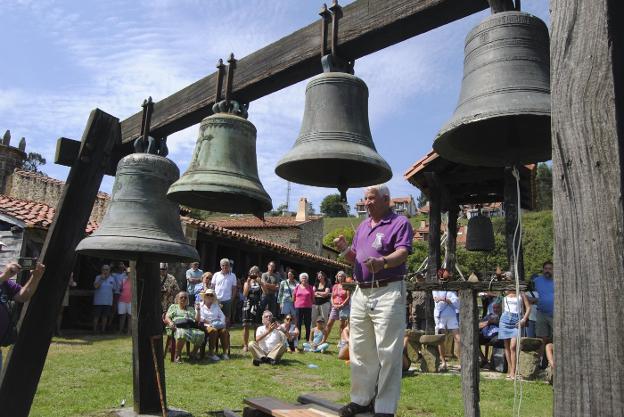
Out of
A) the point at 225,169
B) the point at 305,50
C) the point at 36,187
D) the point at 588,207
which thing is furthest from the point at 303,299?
the point at 36,187

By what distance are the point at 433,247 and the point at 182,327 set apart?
4846 millimetres

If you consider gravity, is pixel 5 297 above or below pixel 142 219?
below

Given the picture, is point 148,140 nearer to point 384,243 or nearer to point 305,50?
point 305,50

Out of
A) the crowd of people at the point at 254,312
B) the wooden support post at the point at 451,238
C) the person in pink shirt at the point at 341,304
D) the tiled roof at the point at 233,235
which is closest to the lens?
the crowd of people at the point at 254,312

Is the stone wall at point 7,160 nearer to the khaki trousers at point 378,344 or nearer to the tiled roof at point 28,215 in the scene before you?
the tiled roof at point 28,215

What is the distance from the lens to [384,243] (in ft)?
11.4

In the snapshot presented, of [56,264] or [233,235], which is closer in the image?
[56,264]

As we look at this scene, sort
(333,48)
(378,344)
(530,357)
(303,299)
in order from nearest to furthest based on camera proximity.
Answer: (333,48), (378,344), (530,357), (303,299)

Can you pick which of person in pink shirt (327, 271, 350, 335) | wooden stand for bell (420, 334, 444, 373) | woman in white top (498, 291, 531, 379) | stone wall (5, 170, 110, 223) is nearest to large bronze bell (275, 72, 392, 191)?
woman in white top (498, 291, 531, 379)

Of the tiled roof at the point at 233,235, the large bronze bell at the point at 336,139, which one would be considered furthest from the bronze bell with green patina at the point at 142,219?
the tiled roof at the point at 233,235

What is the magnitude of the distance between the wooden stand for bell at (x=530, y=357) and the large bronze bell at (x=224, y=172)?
5915mm

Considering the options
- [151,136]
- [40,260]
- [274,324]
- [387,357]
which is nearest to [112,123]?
[151,136]

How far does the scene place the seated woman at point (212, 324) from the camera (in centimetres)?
909

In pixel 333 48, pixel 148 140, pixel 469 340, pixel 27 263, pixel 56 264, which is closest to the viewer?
pixel 333 48
